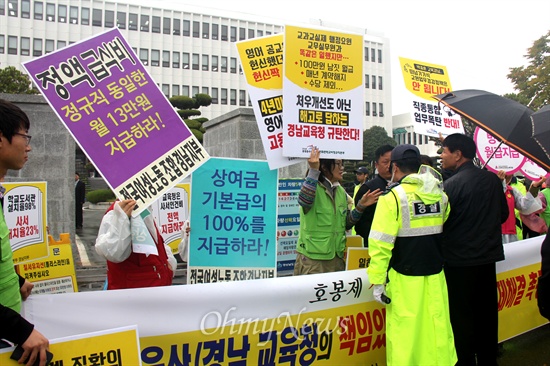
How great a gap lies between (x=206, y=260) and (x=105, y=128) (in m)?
1.55

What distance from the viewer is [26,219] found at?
474 centimetres

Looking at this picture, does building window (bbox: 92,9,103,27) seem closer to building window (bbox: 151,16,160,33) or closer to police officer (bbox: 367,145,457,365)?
building window (bbox: 151,16,160,33)

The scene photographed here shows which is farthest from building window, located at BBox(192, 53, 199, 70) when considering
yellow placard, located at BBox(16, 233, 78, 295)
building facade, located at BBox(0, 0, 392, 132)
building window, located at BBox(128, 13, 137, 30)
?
yellow placard, located at BBox(16, 233, 78, 295)

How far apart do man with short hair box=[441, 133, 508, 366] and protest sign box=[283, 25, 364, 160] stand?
0.97 meters

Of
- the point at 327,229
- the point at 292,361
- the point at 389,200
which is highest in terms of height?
the point at 389,200

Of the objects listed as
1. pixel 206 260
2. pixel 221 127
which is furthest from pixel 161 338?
pixel 221 127

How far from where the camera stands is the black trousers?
3664 mm

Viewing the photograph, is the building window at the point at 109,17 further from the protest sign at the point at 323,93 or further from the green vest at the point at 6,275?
the green vest at the point at 6,275

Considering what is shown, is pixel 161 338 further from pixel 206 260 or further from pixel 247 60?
pixel 247 60

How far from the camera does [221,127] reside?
7746mm

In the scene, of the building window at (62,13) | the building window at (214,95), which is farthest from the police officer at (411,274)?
the building window at (62,13)

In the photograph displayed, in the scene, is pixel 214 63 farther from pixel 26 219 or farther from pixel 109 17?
pixel 26 219

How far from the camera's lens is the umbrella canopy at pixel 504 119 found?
13.3 feet

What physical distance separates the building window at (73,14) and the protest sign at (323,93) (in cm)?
5128
